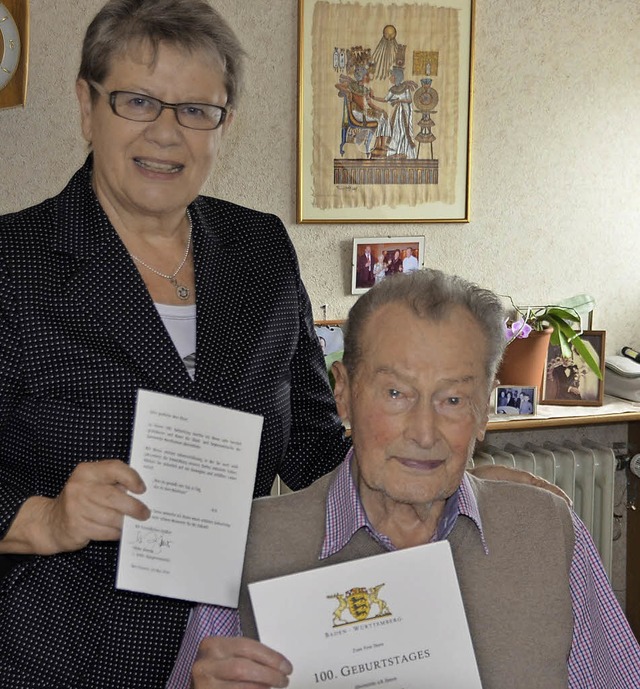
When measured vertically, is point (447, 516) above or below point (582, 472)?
above

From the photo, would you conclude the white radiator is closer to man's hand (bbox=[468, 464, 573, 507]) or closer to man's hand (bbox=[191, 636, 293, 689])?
man's hand (bbox=[468, 464, 573, 507])

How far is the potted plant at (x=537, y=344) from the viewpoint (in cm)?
349

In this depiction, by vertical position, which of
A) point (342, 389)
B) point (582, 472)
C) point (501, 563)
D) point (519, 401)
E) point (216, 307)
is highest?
point (216, 307)

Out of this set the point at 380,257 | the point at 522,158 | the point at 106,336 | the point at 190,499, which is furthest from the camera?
the point at 522,158

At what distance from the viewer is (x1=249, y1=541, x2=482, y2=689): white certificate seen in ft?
4.18

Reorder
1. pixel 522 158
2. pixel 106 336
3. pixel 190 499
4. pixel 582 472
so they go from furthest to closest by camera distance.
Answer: pixel 582 472, pixel 522 158, pixel 106 336, pixel 190 499

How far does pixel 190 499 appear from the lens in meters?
1.39

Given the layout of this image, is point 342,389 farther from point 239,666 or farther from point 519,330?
point 519,330

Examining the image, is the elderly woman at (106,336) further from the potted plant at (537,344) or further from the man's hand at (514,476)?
the potted plant at (537,344)

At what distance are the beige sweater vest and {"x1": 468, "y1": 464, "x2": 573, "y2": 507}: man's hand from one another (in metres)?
0.07

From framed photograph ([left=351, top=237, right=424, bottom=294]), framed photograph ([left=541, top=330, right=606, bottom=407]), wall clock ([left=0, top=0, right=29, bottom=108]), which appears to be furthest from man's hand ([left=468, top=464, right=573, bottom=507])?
framed photograph ([left=541, top=330, right=606, bottom=407])

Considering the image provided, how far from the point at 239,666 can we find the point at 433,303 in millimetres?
597

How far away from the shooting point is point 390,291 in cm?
154
